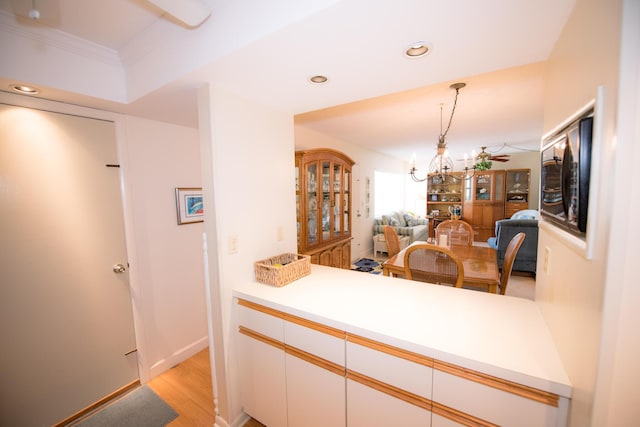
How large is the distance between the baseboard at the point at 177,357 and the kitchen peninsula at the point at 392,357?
1064mm

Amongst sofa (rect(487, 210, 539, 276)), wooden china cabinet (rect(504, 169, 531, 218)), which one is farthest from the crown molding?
wooden china cabinet (rect(504, 169, 531, 218))

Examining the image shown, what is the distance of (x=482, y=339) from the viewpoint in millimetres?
1027

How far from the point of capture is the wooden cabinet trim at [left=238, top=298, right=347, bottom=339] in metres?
1.23

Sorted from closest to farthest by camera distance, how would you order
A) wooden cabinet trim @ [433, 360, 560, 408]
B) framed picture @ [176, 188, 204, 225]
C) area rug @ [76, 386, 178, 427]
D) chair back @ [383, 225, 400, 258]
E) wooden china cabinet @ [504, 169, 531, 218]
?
wooden cabinet trim @ [433, 360, 560, 408]
area rug @ [76, 386, 178, 427]
framed picture @ [176, 188, 204, 225]
chair back @ [383, 225, 400, 258]
wooden china cabinet @ [504, 169, 531, 218]

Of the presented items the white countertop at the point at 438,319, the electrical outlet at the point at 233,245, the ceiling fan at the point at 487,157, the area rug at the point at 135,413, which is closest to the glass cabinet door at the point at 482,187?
the ceiling fan at the point at 487,157

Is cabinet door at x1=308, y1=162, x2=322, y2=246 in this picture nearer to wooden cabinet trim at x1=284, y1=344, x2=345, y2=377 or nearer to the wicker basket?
the wicker basket

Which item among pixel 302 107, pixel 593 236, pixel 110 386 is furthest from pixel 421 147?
pixel 110 386

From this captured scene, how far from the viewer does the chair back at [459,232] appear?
10.8 feet

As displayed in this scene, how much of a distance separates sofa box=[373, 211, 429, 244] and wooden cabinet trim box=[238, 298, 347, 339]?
4.60m

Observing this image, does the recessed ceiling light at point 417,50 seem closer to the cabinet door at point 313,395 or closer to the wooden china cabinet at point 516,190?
the cabinet door at point 313,395

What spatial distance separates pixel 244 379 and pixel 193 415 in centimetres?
57

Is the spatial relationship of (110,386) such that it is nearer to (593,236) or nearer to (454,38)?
(593,236)

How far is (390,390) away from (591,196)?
3.28 feet

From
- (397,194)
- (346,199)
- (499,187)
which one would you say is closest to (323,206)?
(346,199)
